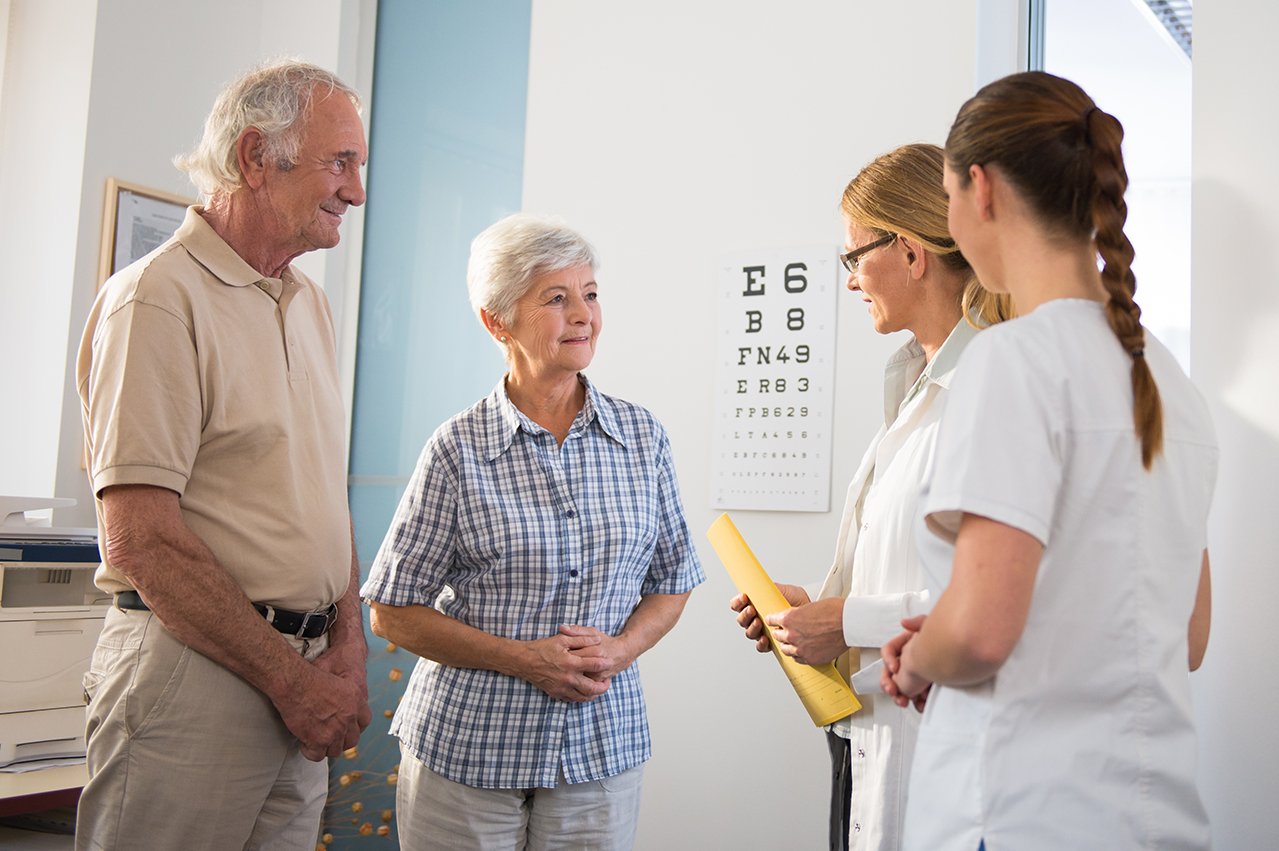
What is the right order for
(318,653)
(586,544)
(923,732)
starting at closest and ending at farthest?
(923,732) → (318,653) → (586,544)

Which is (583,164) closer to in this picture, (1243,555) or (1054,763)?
(1243,555)

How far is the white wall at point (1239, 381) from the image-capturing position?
1791 mm

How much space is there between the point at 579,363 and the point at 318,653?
67 cm

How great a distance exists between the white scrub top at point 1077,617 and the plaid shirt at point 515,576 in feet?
2.93

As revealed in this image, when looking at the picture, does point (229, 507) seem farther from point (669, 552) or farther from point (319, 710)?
point (669, 552)

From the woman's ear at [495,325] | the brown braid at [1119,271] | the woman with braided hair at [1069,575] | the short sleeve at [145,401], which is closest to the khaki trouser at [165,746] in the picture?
the short sleeve at [145,401]

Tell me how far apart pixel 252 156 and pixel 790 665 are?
46.3 inches

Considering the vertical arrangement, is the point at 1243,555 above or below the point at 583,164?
below

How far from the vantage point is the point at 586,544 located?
1.89 m

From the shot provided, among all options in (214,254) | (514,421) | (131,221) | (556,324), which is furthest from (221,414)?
(131,221)

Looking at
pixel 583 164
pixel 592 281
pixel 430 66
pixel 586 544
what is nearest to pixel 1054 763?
pixel 586 544

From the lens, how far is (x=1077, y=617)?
3.39 ft

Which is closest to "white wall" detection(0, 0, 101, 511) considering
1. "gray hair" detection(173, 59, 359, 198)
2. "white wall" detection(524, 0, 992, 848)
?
"white wall" detection(524, 0, 992, 848)

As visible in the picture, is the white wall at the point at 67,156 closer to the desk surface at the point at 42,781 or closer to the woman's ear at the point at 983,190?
the desk surface at the point at 42,781
